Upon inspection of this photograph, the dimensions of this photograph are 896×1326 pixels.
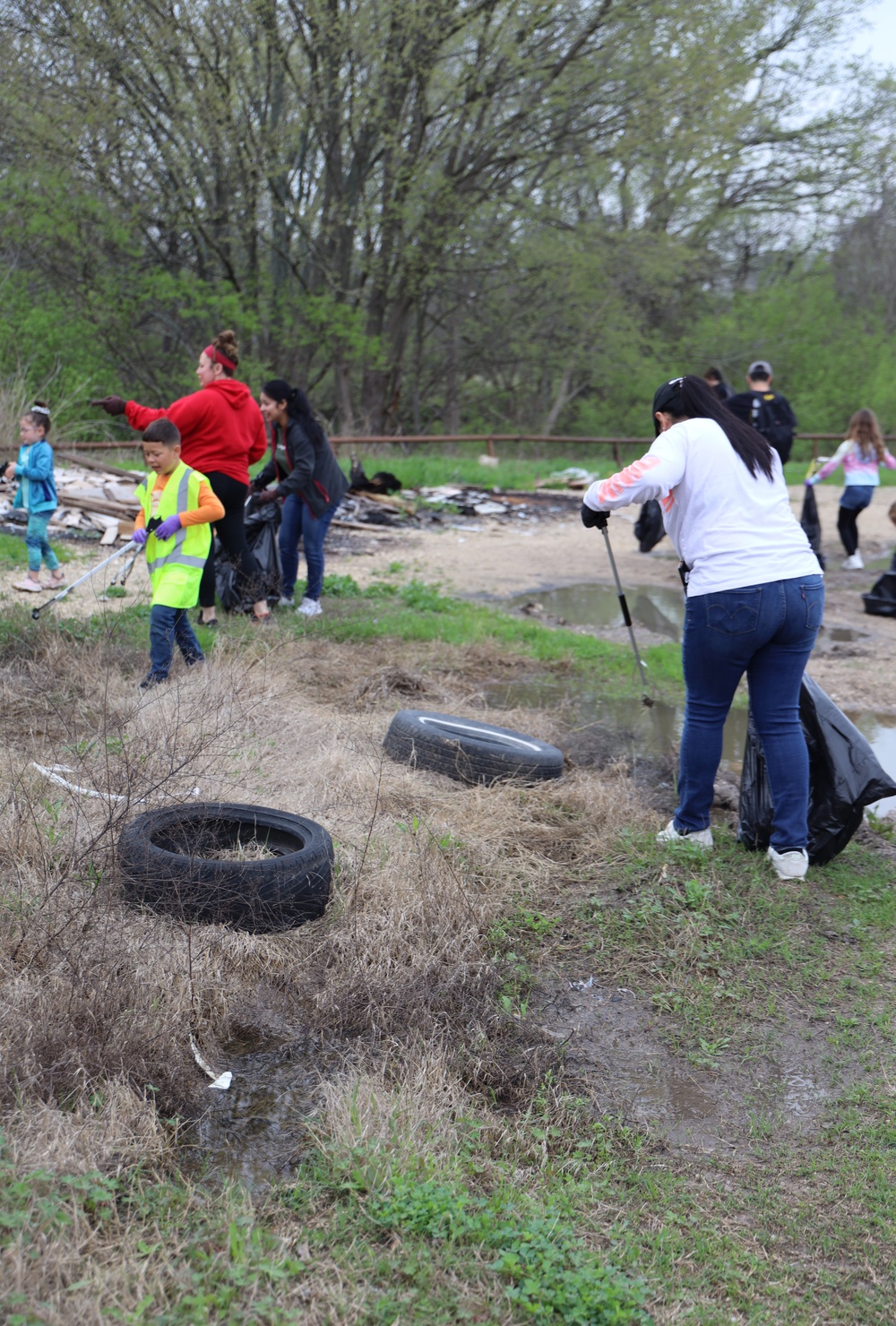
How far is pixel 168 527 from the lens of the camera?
6125 millimetres

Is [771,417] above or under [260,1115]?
above

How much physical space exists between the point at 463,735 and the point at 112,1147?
3.29 meters

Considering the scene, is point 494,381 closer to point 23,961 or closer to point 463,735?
point 463,735

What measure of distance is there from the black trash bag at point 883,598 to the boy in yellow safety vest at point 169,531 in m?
7.00

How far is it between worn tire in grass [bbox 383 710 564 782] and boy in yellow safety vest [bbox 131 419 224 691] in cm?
A: 148

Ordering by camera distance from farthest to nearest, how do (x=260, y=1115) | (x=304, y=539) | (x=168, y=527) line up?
(x=304, y=539) < (x=168, y=527) < (x=260, y=1115)

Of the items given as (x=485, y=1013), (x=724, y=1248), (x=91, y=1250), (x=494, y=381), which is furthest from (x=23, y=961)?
(x=494, y=381)

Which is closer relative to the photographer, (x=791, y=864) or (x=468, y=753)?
(x=791, y=864)

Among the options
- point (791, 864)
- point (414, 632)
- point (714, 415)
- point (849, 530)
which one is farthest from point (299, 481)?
point (849, 530)

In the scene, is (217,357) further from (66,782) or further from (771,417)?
(771,417)

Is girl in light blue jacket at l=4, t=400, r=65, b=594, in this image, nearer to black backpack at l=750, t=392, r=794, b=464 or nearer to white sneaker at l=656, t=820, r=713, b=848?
white sneaker at l=656, t=820, r=713, b=848

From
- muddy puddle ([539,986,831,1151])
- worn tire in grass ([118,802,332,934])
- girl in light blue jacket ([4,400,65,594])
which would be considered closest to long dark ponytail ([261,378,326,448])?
girl in light blue jacket ([4,400,65,594])

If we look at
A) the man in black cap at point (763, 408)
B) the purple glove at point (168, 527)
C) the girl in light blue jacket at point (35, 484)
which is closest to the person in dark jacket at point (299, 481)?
the girl in light blue jacket at point (35, 484)

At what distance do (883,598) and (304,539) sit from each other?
5674 mm
